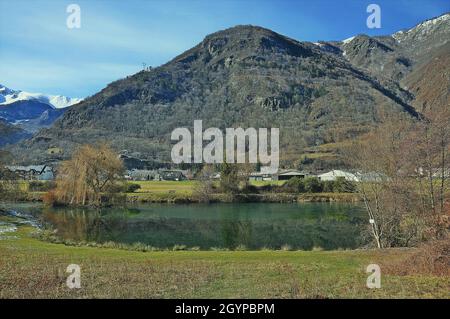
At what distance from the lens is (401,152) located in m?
27.3

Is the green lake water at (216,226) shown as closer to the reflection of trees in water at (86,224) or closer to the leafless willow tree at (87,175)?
the reflection of trees in water at (86,224)

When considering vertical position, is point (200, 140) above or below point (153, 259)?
above

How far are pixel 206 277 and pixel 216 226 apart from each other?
32841mm

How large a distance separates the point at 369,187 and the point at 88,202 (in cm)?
5016

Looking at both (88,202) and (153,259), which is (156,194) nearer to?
(88,202)

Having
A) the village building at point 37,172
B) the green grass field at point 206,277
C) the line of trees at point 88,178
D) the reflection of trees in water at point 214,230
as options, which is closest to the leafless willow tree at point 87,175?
the line of trees at point 88,178

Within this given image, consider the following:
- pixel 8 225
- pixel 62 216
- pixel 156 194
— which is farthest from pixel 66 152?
pixel 8 225

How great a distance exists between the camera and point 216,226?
4934cm

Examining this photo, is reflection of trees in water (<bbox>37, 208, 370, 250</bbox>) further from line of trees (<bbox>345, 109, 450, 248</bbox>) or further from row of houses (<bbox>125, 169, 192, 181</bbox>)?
row of houses (<bbox>125, 169, 192, 181</bbox>)

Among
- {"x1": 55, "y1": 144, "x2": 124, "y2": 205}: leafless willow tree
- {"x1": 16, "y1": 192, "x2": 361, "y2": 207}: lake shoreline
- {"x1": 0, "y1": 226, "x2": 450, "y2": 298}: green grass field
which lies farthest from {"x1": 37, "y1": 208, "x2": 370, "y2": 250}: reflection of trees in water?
{"x1": 16, "y1": 192, "x2": 361, "y2": 207}: lake shoreline

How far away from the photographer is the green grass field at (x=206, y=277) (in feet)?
45.8

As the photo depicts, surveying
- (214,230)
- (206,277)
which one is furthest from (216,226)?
(206,277)

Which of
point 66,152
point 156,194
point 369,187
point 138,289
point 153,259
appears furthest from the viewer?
point 66,152

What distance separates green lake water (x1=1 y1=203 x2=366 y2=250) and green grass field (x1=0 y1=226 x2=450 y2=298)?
12920 mm
